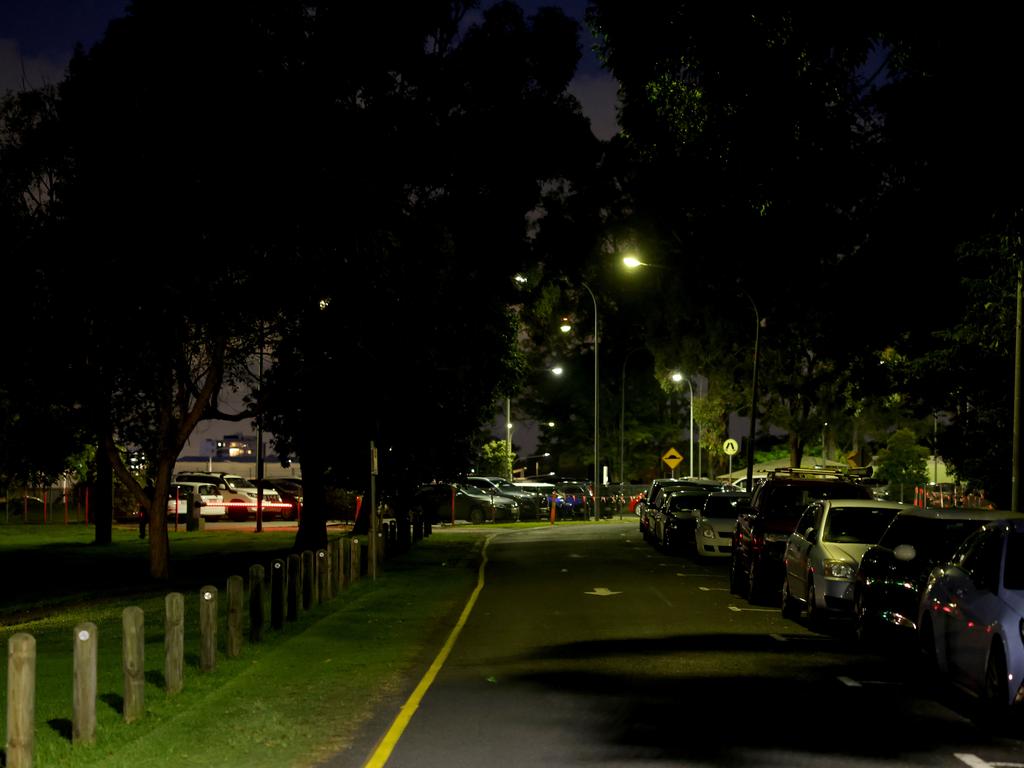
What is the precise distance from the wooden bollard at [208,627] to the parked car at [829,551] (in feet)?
26.3

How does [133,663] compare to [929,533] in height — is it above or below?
below

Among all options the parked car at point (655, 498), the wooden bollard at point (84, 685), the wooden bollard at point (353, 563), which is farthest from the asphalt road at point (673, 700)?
the parked car at point (655, 498)

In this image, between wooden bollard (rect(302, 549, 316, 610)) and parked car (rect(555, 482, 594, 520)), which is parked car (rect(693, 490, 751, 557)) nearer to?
wooden bollard (rect(302, 549, 316, 610))

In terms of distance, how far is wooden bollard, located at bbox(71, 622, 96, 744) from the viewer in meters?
10.3

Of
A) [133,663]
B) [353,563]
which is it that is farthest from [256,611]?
[353,563]

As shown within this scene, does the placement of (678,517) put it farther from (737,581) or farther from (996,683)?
(996,683)

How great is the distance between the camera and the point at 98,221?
91.2ft

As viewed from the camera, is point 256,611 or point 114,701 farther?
point 256,611

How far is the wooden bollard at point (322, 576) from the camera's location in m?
22.7

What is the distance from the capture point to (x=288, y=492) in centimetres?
6512

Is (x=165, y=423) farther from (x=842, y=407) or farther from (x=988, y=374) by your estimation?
(x=842, y=407)

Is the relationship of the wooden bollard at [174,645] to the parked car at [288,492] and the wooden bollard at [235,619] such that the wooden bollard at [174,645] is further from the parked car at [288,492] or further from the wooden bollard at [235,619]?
the parked car at [288,492]

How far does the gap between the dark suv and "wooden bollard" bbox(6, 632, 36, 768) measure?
15.3m

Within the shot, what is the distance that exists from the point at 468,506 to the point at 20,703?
51.6 meters
